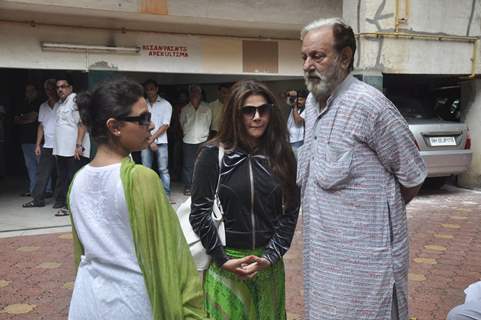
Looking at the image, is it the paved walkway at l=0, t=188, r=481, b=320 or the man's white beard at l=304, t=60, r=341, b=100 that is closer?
the man's white beard at l=304, t=60, r=341, b=100

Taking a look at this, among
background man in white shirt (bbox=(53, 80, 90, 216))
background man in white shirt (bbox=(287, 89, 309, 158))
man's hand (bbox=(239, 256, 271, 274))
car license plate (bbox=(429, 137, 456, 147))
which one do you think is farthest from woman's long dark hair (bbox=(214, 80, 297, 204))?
car license plate (bbox=(429, 137, 456, 147))

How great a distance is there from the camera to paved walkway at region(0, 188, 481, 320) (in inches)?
171

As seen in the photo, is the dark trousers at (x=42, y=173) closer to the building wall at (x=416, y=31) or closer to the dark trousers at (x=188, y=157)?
the dark trousers at (x=188, y=157)

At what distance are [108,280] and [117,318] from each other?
14cm

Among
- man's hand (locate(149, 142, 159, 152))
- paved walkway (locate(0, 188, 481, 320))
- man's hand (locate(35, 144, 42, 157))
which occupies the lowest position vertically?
paved walkway (locate(0, 188, 481, 320))

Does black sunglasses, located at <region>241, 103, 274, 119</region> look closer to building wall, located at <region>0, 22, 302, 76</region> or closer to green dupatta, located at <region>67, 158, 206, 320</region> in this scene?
green dupatta, located at <region>67, 158, 206, 320</region>

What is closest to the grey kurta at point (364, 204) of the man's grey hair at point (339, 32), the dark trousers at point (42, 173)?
the man's grey hair at point (339, 32)

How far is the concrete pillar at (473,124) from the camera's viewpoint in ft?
32.4

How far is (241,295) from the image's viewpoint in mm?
2676

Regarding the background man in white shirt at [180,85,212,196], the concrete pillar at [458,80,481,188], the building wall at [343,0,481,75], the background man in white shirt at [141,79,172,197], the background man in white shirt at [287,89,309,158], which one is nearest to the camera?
the background man in white shirt at [141,79,172,197]

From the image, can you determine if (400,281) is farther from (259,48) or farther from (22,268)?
(259,48)

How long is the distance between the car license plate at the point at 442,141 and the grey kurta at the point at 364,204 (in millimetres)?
7221

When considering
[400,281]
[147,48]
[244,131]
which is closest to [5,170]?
[147,48]

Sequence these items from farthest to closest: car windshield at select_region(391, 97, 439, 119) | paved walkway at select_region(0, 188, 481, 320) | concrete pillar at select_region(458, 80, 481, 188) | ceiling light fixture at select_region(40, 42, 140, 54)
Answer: concrete pillar at select_region(458, 80, 481, 188)
car windshield at select_region(391, 97, 439, 119)
ceiling light fixture at select_region(40, 42, 140, 54)
paved walkway at select_region(0, 188, 481, 320)
